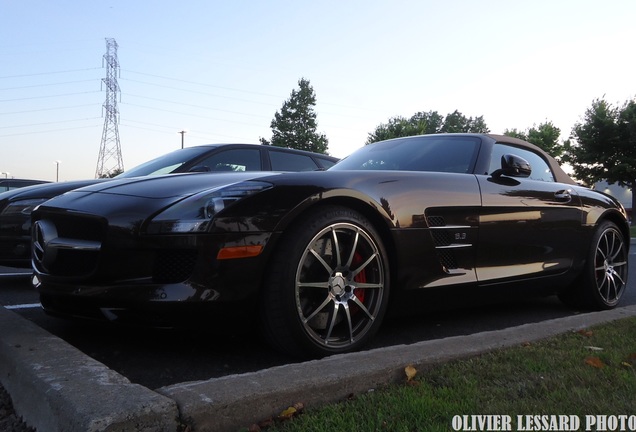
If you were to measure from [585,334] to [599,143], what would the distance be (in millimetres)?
29922

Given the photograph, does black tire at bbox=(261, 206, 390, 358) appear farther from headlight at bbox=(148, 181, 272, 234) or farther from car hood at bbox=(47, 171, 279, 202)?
car hood at bbox=(47, 171, 279, 202)

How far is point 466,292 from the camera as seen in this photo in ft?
10.6

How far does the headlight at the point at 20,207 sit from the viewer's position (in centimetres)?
457

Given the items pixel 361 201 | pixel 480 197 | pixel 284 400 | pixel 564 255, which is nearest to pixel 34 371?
pixel 284 400

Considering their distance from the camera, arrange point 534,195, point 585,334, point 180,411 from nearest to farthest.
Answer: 1. point 180,411
2. point 585,334
3. point 534,195

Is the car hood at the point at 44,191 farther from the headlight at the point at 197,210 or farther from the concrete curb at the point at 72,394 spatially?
the concrete curb at the point at 72,394

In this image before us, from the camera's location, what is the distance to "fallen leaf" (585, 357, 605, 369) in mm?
2392

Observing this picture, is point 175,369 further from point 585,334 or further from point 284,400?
point 585,334

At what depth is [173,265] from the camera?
2.37m

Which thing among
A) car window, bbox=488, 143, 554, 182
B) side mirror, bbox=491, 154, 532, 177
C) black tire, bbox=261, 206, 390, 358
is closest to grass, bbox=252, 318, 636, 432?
black tire, bbox=261, 206, 390, 358

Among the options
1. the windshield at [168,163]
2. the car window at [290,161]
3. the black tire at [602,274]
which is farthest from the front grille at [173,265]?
the car window at [290,161]

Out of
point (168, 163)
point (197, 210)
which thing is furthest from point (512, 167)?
point (168, 163)

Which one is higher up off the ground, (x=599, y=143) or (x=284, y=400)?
(x=599, y=143)

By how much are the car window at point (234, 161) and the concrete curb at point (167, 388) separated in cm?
330
